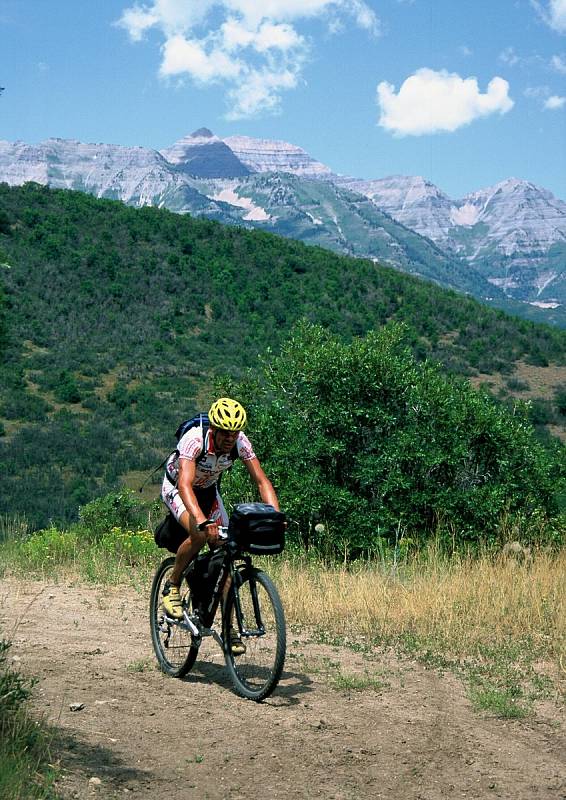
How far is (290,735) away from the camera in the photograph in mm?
4988

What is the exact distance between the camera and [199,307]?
77.6 metres

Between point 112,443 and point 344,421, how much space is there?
40845mm

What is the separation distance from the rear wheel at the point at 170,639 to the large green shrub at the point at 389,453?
7.20m

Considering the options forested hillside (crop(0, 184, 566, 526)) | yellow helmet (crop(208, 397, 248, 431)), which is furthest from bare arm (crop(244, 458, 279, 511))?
forested hillside (crop(0, 184, 566, 526))

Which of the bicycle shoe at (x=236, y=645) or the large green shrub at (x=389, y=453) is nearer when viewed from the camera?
the bicycle shoe at (x=236, y=645)

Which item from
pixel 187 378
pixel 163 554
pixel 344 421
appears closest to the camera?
pixel 163 554

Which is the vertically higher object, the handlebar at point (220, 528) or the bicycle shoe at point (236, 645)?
the handlebar at point (220, 528)

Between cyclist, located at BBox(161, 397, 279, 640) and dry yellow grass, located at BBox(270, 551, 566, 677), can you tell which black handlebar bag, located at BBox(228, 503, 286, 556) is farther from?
dry yellow grass, located at BBox(270, 551, 566, 677)

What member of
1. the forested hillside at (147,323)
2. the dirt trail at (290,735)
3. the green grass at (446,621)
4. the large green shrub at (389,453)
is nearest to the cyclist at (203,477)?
the dirt trail at (290,735)

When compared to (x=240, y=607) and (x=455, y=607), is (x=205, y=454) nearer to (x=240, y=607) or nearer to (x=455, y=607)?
(x=240, y=607)

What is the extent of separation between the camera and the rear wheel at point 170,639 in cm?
618

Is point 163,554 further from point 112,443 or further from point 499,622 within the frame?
point 112,443

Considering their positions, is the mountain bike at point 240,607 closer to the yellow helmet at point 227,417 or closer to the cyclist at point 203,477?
the cyclist at point 203,477

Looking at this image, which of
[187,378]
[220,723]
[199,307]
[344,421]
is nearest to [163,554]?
[344,421]
